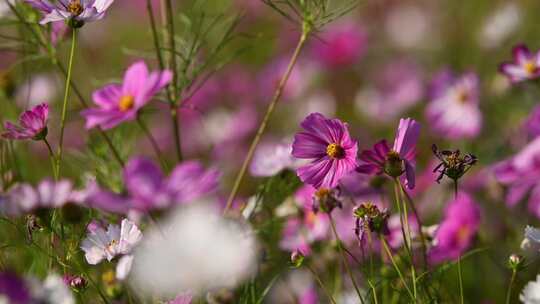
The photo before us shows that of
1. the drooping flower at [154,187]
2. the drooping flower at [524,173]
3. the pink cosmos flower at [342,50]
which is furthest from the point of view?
the pink cosmos flower at [342,50]

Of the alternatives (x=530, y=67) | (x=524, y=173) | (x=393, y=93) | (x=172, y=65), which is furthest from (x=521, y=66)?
(x=393, y=93)

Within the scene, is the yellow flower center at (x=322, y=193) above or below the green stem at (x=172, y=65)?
below

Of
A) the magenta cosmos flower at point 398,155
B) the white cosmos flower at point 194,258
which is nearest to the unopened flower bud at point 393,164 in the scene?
the magenta cosmos flower at point 398,155

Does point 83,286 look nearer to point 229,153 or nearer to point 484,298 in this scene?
point 484,298

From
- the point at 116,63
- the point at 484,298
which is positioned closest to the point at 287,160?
the point at 484,298

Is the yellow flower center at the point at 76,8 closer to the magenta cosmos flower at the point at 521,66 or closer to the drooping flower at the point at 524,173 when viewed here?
the magenta cosmos flower at the point at 521,66

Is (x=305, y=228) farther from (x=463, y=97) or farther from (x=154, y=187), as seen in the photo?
(x=463, y=97)

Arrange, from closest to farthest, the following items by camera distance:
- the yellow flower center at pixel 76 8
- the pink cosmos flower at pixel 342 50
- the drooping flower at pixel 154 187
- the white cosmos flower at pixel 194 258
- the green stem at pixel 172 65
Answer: the white cosmos flower at pixel 194 258 → the drooping flower at pixel 154 187 → the yellow flower center at pixel 76 8 → the green stem at pixel 172 65 → the pink cosmos flower at pixel 342 50
